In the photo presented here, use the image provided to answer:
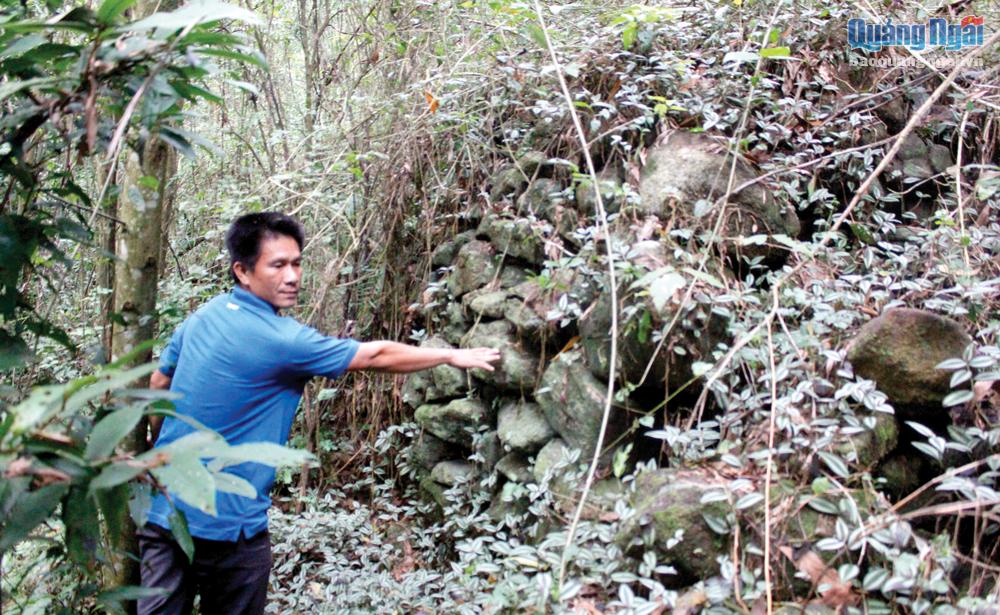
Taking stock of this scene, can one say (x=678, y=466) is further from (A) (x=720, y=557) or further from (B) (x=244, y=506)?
(B) (x=244, y=506)

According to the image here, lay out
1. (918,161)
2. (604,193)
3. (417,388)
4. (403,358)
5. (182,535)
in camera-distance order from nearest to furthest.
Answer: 1. (182,535)
2. (403,358)
3. (604,193)
4. (918,161)
5. (417,388)

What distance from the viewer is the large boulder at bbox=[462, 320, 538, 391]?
392 cm

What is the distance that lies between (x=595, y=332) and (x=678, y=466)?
0.76 meters

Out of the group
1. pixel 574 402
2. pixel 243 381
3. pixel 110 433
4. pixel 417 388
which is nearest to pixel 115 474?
pixel 110 433

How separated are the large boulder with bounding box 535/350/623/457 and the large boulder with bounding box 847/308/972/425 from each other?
3.54 feet

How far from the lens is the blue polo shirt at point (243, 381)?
275 cm

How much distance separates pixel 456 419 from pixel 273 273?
1.68 m

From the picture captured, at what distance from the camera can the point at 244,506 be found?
279cm

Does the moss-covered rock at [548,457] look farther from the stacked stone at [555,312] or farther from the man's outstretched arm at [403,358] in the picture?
the man's outstretched arm at [403,358]

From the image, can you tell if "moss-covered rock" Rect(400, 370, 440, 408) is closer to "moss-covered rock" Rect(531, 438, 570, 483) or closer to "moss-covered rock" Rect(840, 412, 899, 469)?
"moss-covered rock" Rect(531, 438, 570, 483)

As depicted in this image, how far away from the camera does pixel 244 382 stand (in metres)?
2.76

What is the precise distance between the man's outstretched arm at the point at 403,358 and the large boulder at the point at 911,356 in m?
1.39

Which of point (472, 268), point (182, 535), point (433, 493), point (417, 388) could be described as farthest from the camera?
point (417, 388)

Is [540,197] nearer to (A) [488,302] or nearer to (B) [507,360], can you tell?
(A) [488,302]
